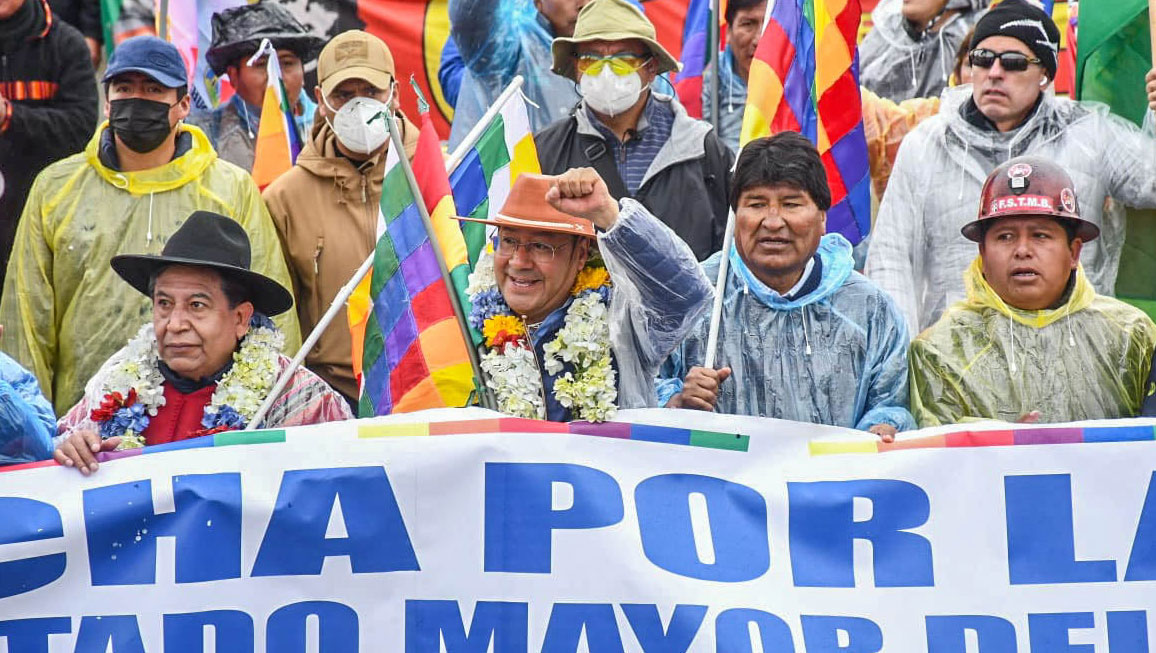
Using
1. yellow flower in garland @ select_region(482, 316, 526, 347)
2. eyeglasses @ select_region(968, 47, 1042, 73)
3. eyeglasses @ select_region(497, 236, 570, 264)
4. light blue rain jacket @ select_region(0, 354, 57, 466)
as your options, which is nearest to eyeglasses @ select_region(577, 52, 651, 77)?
eyeglasses @ select_region(968, 47, 1042, 73)

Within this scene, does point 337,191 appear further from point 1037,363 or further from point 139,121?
point 1037,363

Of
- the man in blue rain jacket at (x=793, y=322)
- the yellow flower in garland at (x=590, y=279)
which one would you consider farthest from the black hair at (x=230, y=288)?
the man in blue rain jacket at (x=793, y=322)

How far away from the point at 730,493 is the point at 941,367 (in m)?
0.96

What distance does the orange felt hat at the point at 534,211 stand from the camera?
224 inches

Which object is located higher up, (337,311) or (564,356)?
(337,311)

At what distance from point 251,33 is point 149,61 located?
1.87 metres

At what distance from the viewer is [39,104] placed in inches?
332

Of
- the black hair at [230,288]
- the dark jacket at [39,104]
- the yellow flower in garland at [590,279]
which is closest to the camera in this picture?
the yellow flower in garland at [590,279]

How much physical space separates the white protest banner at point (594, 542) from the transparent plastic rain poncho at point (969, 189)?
195cm

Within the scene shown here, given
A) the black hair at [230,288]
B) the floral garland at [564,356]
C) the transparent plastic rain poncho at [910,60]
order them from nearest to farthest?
the floral garland at [564,356] → the black hair at [230,288] → the transparent plastic rain poncho at [910,60]

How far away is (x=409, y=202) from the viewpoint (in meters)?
5.82

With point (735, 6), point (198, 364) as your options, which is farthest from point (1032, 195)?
point (735, 6)

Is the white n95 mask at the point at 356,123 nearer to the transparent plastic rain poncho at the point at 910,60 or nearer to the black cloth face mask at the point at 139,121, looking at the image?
the black cloth face mask at the point at 139,121

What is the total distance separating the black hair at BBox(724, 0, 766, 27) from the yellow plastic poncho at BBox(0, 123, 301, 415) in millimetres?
2488
